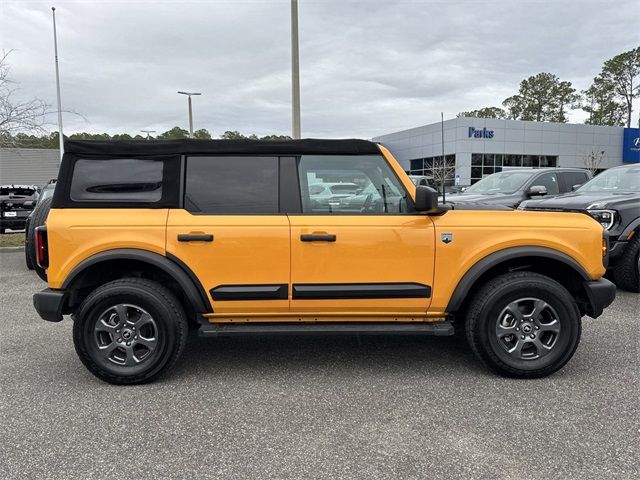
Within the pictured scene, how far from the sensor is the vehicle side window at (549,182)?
373 inches

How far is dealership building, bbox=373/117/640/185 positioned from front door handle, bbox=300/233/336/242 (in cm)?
3097

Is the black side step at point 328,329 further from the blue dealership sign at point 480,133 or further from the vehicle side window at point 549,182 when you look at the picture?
the blue dealership sign at point 480,133

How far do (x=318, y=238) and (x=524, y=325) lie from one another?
5.49ft

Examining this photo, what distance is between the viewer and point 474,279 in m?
3.52

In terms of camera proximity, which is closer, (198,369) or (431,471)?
(431,471)

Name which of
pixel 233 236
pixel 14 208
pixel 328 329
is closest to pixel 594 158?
pixel 14 208

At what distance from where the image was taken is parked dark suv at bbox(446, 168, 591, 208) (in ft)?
29.5

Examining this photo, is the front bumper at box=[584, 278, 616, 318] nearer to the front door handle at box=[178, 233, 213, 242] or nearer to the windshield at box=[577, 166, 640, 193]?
the front door handle at box=[178, 233, 213, 242]

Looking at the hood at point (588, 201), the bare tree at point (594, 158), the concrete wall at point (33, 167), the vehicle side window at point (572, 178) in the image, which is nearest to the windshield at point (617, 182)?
the hood at point (588, 201)

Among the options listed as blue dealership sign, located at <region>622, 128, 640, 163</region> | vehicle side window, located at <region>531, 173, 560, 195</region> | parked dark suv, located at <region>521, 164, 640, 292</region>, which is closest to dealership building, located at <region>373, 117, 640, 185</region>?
blue dealership sign, located at <region>622, 128, 640, 163</region>

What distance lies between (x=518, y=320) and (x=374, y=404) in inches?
50.1

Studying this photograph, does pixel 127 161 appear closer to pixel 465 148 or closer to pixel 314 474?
pixel 314 474

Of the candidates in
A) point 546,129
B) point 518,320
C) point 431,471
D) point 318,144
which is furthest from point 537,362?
point 546,129

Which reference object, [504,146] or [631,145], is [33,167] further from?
[631,145]
